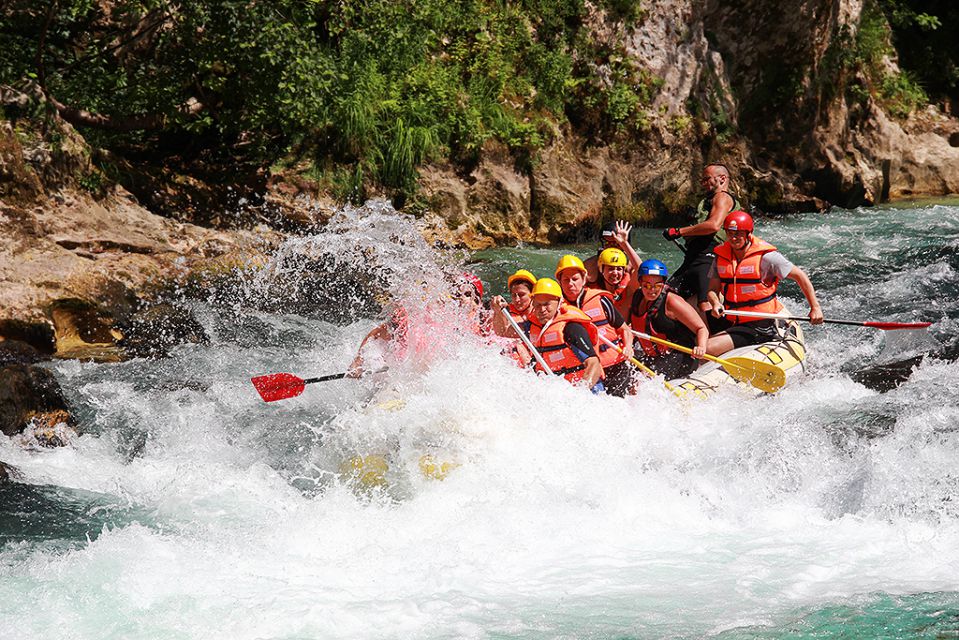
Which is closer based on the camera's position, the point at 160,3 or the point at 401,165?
the point at 160,3

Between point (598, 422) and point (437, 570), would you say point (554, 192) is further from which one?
point (437, 570)

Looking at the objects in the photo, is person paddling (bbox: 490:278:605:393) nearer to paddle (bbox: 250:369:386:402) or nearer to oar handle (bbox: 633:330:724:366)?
oar handle (bbox: 633:330:724:366)

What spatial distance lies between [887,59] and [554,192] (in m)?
8.96

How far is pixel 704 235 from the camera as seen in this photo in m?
8.22

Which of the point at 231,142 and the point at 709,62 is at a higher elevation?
the point at 709,62

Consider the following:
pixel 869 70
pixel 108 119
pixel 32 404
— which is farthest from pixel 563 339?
pixel 869 70

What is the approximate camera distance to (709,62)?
637 inches

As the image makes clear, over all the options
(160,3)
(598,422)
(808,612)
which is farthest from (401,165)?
(808,612)

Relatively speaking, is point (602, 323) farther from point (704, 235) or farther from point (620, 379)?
point (704, 235)

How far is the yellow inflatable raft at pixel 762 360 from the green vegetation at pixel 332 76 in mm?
4926

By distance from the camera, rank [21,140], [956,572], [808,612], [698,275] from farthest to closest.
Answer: [21,140] < [698,275] < [956,572] < [808,612]

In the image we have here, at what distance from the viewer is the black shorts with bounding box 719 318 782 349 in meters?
8.17

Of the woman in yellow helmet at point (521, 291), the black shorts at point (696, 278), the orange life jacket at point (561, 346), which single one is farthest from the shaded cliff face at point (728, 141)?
the orange life jacket at point (561, 346)

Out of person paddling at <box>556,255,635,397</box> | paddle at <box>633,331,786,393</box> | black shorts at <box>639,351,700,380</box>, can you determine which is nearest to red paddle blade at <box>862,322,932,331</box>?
paddle at <box>633,331,786,393</box>
